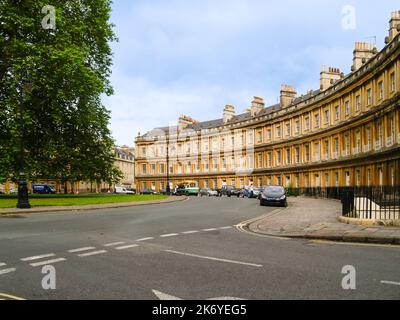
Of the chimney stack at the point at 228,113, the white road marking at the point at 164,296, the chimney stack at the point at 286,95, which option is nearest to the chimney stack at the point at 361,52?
the chimney stack at the point at 286,95

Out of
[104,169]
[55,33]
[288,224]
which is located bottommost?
[288,224]

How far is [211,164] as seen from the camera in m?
82.7

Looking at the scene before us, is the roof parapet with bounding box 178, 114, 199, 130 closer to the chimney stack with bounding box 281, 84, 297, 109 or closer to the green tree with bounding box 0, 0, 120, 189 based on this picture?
the chimney stack with bounding box 281, 84, 297, 109

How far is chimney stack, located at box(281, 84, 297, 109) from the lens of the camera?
67125 millimetres

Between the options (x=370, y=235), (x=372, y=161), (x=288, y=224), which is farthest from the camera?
(x=372, y=161)

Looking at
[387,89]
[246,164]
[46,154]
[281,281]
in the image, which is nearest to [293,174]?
[246,164]

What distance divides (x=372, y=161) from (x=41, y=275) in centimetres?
3887

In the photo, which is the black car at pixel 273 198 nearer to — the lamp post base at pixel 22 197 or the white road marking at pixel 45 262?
the lamp post base at pixel 22 197

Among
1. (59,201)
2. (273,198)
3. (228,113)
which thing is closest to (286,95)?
(228,113)

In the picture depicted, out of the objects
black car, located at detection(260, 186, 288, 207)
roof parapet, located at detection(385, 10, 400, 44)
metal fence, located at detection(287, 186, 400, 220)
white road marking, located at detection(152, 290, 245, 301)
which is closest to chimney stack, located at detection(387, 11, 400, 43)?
roof parapet, located at detection(385, 10, 400, 44)

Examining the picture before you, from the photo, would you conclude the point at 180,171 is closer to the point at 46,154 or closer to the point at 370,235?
the point at 46,154

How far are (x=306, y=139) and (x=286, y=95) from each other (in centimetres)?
1264

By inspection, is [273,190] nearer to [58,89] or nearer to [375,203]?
[375,203]

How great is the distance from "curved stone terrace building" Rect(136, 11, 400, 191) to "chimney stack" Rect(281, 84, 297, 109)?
0.17 metres
